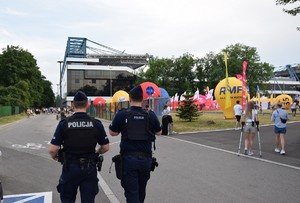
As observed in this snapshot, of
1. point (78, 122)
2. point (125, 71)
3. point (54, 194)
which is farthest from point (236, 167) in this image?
point (125, 71)

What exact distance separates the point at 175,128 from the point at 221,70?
60.4 metres

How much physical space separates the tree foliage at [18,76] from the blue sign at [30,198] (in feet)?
184

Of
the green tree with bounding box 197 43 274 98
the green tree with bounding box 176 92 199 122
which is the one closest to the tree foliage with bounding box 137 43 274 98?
the green tree with bounding box 197 43 274 98

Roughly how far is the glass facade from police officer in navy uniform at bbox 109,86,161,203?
9304 cm

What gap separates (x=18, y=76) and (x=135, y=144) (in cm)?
7160

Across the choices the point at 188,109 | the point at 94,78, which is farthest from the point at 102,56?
the point at 188,109

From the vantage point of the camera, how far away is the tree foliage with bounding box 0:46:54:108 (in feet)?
206

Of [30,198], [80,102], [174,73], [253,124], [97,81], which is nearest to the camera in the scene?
[80,102]

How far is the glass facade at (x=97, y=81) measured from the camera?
3858 inches

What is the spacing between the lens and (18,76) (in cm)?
7125

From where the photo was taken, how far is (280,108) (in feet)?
40.2

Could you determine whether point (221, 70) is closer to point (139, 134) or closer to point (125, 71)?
point (125, 71)

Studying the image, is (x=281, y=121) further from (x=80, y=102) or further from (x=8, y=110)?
(x=8, y=110)

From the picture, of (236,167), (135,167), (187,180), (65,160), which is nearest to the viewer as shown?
(65,160)
